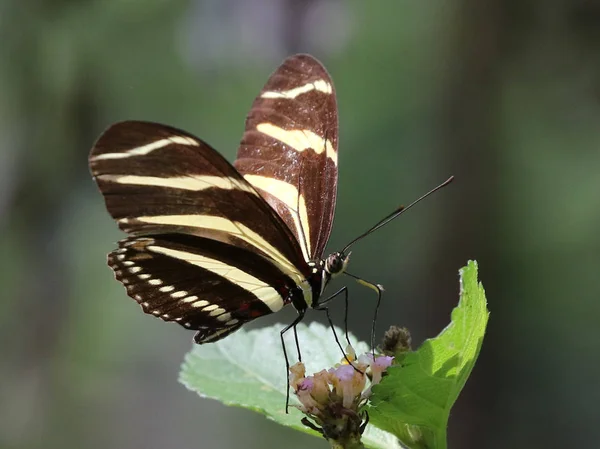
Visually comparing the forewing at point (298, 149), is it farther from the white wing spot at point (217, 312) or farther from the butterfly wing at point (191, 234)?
the white wing spot at point (217, 312)

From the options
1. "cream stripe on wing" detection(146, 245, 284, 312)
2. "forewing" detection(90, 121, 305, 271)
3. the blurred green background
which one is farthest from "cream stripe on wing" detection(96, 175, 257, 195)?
the blurred green background

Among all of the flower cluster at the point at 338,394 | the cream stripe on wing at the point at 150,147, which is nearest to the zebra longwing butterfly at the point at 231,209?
the cream stripe on wing at the point at 150,147

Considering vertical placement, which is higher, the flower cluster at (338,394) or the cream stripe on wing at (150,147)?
the cream stripe on wing at (150,147)

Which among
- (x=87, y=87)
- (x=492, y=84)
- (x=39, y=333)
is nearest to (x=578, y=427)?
(x=492, y=84)

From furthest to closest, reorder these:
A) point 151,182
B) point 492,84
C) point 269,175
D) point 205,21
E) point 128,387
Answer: point 128,387, point 205,21, point 492,84, point 269,175, point 151,182

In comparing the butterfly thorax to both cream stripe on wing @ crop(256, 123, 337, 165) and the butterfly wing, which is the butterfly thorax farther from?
cream stripe on wing @ crop(256, 123, 337, 165)

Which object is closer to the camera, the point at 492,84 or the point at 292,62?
the point at 292,62

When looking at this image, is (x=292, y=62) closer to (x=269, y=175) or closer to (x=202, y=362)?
(x=269, y=175)

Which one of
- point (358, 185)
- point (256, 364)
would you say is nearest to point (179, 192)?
point (256, 364)
